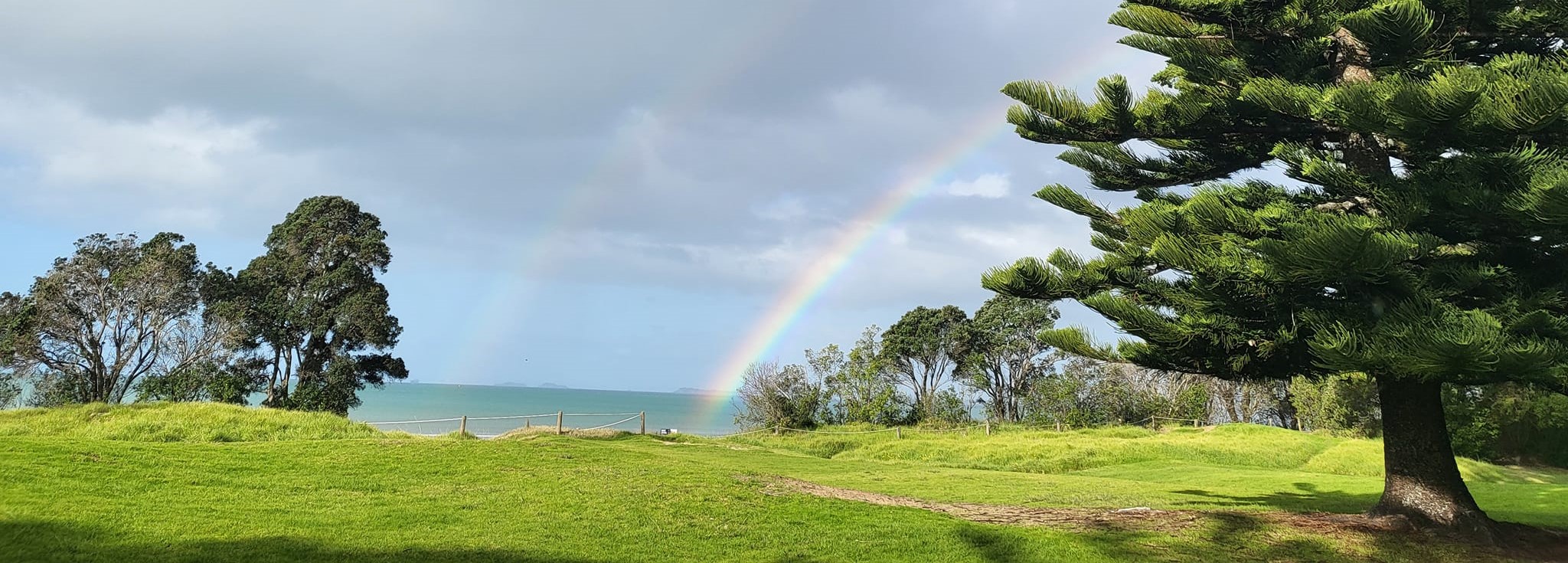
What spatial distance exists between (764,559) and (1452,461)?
23.1 feet

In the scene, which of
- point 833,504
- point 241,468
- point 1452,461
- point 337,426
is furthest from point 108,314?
point 1452,461

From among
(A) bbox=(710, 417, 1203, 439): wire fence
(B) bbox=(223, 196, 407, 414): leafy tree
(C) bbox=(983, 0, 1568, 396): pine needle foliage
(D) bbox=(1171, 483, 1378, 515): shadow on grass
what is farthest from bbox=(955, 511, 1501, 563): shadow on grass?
(B) bbox=(223, 196, 407, 414): leafy tree

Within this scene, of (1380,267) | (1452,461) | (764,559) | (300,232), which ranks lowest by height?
(764,559)

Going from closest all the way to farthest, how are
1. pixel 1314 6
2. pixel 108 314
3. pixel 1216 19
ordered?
pixel 1314 6
pixel 1216 19
pixel 108 314

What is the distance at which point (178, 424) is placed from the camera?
1489cm

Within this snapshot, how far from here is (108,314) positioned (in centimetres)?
2364

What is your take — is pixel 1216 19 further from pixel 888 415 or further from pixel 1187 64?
pixel 888 415

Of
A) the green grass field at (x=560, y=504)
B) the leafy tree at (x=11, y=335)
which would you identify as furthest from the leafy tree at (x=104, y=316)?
the green grass field at (x=560, y=504)

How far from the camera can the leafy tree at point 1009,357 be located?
40.9m

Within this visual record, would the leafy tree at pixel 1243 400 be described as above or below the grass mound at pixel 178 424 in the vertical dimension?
above

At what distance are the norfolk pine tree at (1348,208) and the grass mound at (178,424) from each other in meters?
14.6

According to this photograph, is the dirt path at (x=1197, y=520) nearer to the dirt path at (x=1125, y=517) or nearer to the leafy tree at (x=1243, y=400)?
the dirt path at (x=1125, y=517)

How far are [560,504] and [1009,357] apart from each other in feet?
119

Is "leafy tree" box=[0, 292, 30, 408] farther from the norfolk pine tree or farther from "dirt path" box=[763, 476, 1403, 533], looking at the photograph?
the norfolk pine tree
